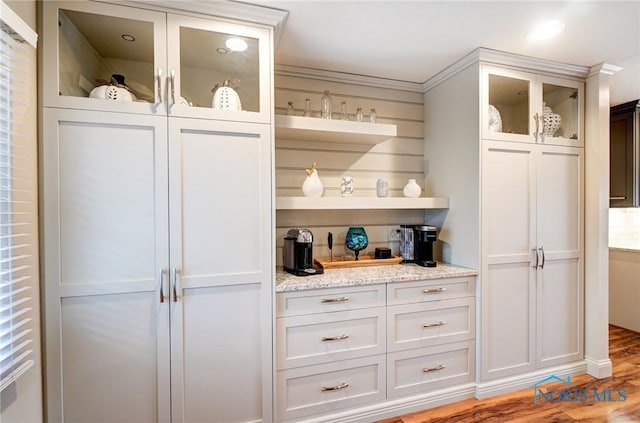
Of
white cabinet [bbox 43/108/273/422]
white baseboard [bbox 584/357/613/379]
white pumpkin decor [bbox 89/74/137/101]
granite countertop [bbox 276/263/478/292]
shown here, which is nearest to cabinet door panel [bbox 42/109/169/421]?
white cabinet [bbox 43/108/273/422]

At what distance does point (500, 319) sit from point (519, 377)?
19.8 inches

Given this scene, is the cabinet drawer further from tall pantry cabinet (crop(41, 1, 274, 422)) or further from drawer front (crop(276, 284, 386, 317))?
drawer front (crop(276, 284, 386, 317))

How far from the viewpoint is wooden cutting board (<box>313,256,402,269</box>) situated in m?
2.43

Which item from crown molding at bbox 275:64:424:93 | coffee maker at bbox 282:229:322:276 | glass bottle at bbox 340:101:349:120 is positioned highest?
crown molding at bbox 275:64:424:93

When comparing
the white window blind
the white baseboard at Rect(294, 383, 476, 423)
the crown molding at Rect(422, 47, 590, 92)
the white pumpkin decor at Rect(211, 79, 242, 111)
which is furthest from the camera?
the crown molding at Rect(422, 47, 590, 92)

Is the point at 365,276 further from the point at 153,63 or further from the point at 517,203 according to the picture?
the point at 153,63

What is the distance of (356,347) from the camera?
2.07 metres

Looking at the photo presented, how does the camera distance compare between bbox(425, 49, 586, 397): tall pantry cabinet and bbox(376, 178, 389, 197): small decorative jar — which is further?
bbox(376, 178, 389, 197): small decorative jar

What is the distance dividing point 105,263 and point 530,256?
9.41 ft

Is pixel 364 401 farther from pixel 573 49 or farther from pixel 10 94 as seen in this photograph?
pixel 573 49

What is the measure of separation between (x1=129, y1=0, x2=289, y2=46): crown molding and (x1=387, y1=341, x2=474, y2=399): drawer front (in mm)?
2246

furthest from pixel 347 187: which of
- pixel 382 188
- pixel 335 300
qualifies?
pixel 335 300

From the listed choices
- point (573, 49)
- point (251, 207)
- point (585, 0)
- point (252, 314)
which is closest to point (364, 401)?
point (252, 314)

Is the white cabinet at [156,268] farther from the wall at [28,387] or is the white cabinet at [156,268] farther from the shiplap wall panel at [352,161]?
the shiplap wall panel at [352,161]
